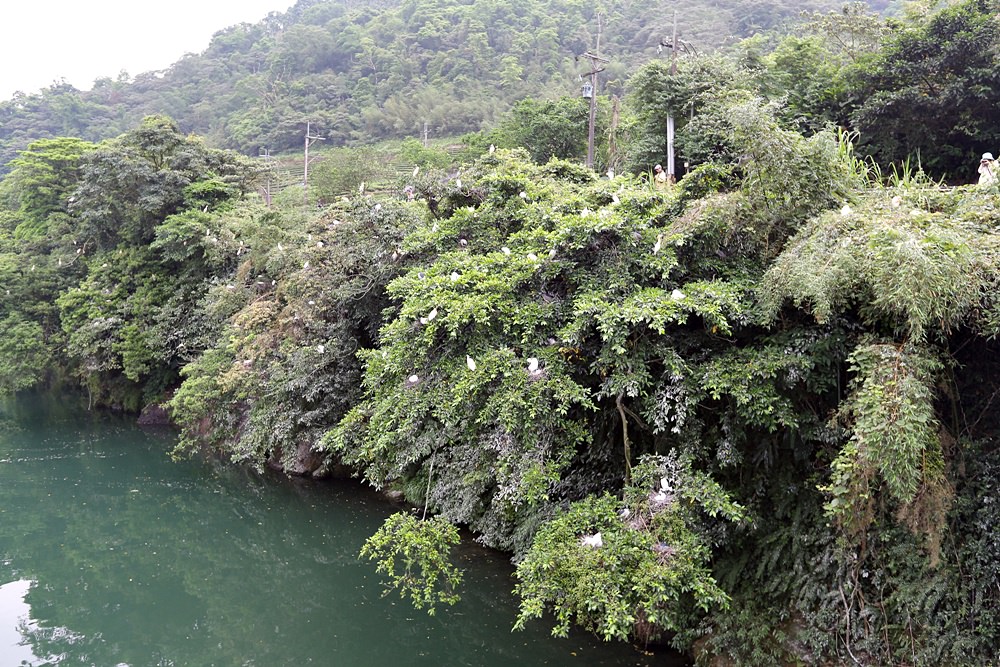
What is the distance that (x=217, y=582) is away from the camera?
736 centimetres

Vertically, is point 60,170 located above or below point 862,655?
above

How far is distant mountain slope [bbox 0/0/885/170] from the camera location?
3406 centimetres

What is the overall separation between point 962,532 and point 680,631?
208 cm

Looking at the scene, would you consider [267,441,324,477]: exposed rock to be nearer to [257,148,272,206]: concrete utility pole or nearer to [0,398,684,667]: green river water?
[0,398,684,667]: green river water

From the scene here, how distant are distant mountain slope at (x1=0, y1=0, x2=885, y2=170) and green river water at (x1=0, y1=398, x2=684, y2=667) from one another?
2375 cm

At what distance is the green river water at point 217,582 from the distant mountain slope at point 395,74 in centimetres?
2375

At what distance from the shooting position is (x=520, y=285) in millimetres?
5539

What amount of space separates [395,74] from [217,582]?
118ft

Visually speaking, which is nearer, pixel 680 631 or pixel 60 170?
pixel 680 631

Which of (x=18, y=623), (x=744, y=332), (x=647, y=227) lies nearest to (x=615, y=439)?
(x=744, y=332)

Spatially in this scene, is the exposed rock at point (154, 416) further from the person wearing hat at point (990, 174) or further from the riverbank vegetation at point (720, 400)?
the person wearing hat at point (990, 174)

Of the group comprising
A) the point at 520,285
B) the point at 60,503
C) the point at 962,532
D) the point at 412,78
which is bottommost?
the point at 60,503

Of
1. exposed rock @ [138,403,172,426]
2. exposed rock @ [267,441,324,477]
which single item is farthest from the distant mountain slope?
exposed rock @ [267,441,324,477]

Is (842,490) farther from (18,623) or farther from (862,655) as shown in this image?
(18,623)
